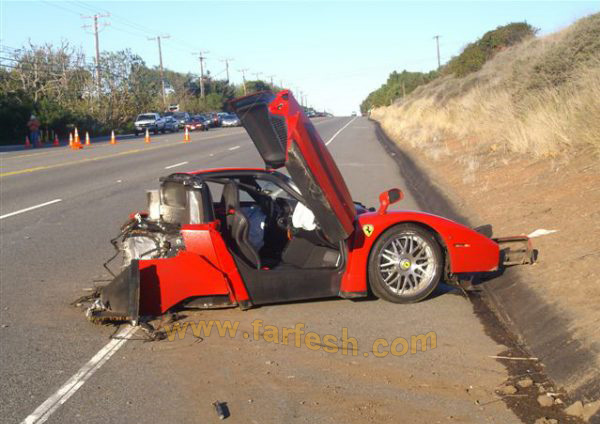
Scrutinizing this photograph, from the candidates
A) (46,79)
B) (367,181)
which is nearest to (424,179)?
(367,181)

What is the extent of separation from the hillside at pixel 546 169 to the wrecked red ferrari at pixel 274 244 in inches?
35.8

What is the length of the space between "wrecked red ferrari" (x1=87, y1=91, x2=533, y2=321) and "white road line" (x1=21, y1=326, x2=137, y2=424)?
0.67 ft

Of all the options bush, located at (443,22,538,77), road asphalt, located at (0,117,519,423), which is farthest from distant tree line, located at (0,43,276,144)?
road asphalt, located at (0,117,519,423)

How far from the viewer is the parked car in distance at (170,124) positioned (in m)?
63.7

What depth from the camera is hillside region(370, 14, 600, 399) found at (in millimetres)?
6461

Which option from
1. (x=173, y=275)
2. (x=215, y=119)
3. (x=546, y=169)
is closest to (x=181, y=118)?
(x=215, y=119)

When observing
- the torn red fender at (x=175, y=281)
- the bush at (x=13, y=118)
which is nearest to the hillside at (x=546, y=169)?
the torn red fender at (x=175, y=281)

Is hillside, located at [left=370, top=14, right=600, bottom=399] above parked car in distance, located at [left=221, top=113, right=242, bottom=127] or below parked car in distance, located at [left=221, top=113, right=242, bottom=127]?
below

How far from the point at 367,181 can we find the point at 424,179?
53.6 inches

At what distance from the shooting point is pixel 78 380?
5.33m

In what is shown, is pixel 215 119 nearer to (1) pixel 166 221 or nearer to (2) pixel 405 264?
(1) pixel 166 221

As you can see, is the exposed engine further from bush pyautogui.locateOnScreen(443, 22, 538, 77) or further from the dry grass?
bush pyautogui.locateOnScreen(443, 22, 538, 77)

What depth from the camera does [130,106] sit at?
70312 mm

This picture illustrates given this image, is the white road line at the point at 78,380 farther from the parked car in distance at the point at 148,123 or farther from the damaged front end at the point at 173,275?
the parked car in distance at the point at 148,123
